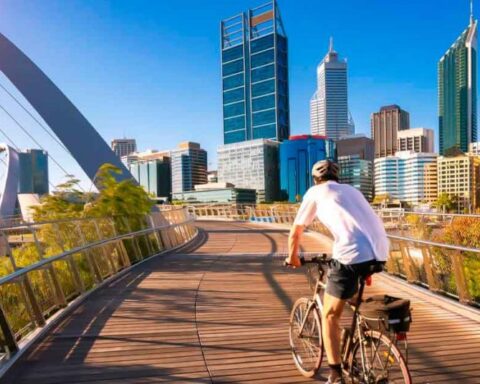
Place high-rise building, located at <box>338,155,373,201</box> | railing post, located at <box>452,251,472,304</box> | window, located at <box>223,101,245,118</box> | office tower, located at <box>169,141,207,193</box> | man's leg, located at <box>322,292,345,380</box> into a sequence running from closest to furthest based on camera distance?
man's leg, located at <box>322,292,345,380</box> → railing post, located at <box>452,251,472,304</box> → high-rise building, located at <box>338,155,373,201</box> → window, located at <box>223,101,245,118</box> → office tower, located at <box>169,141,207,193</box>

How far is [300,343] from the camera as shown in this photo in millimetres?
3838

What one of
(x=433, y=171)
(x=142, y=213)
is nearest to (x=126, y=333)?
(x=142, y=213)

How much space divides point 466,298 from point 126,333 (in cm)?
453

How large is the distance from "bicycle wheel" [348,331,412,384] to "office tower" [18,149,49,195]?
214 ft

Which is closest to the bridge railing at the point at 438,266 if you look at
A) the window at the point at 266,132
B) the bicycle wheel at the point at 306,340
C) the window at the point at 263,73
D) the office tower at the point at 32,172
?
the bicycle wheel at the point at 306,340

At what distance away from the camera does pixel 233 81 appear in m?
187

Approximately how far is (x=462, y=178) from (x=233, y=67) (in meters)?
107

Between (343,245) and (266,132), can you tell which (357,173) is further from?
(343,245)

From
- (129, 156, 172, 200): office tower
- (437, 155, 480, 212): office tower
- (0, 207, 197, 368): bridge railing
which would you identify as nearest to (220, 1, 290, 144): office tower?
(129, 156, 172, 200): office tower

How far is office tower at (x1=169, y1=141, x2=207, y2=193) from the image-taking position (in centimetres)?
18488

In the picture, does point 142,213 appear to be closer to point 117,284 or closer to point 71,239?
point 71,239

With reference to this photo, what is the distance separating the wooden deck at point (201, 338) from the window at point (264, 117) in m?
170

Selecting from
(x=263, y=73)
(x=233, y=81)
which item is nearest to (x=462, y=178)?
(x=263, y=73)

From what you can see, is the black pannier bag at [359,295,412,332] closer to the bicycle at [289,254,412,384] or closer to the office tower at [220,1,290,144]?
the bicycle at [289,254,412,384]
